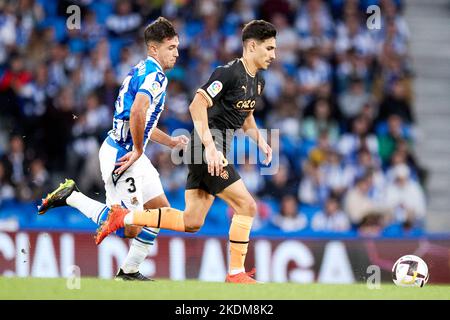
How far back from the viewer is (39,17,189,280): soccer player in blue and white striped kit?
27.5 ft

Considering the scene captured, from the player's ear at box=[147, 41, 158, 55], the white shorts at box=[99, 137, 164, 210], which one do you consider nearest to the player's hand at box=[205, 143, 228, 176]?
the white shorts at box=[99, 137, 164, 210]

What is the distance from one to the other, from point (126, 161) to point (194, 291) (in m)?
1.32

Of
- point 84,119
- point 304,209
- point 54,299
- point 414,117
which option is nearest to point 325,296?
point 54,299

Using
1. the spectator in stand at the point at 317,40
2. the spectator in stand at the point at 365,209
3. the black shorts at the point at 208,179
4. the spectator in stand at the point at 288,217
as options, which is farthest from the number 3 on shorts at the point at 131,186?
the spectator in stand at the point at 317,40

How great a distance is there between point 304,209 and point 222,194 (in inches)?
222

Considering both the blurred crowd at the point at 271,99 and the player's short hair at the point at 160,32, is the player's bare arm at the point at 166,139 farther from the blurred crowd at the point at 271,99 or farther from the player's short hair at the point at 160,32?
the blurred crowd at the point at 271,99

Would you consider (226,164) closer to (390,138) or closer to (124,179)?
(124,179)

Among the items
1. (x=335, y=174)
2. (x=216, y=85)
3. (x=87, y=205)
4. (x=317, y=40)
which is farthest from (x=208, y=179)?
(x=317, y=40)

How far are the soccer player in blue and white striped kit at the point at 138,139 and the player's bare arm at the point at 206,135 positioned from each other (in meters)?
0.40

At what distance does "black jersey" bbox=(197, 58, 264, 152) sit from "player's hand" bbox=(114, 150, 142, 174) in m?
0.68

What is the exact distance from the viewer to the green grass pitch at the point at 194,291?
755 centimetres

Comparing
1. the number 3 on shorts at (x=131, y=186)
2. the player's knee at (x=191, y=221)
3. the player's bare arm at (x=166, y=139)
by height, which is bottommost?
the player's knee at (x=191, y=221)

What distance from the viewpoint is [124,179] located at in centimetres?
858
